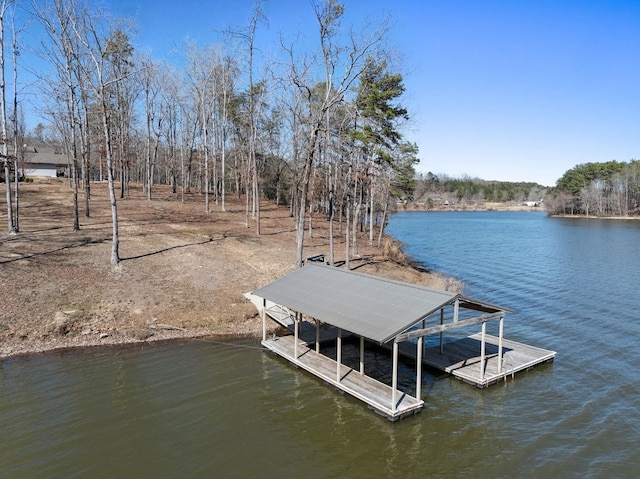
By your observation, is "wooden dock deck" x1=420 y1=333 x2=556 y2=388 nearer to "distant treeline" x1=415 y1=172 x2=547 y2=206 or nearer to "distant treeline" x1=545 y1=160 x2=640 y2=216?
"distant treeline" x1=545 y1=160 x2=640 y2=216

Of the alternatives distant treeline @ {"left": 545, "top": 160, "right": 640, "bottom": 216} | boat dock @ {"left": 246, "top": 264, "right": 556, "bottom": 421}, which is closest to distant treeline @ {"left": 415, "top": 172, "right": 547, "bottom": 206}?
distant treeline @ {"left": 545, "top": 160, "right": 640, "bottom": 216}

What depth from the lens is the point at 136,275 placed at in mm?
19422

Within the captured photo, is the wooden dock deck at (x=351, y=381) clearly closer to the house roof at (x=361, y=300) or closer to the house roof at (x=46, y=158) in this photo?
the house roof at (x=361, y=300)

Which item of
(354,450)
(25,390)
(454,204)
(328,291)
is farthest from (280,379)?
(454,204)

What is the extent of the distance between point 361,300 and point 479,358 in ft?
16.7

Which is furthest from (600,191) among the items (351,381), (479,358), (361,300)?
(351,381)

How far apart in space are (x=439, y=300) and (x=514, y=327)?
374 inches

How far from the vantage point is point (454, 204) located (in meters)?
157

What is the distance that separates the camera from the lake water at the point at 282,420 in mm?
8984

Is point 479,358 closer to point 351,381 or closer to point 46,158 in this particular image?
point 351,381

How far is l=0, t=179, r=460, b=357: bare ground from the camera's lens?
15508 millimetres

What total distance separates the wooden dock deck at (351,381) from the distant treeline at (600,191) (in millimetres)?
106290

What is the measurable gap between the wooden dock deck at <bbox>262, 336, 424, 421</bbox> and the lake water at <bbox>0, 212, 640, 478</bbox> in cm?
33

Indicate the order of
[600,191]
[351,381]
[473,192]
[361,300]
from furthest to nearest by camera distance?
[473,192], [600,191], [361,300], [351,381]
